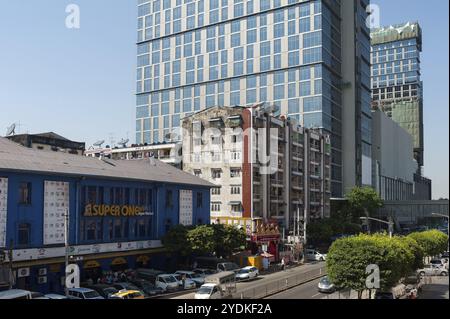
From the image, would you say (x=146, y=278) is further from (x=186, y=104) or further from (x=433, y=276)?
(x=186, y=104)

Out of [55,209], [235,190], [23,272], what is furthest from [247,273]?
[235,190]

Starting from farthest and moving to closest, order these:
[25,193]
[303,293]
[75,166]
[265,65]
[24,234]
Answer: [265,65] → [75,166] → [303,293] → [25,193] → [24,234]

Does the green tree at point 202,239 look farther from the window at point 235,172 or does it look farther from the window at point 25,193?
the window at point 235,172

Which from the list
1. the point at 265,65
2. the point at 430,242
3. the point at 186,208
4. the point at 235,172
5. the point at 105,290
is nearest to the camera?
the point at 105,290

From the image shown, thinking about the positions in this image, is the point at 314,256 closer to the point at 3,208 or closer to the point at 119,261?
the point at 119,261

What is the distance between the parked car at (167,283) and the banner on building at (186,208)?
15181mm

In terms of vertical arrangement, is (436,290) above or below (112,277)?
below

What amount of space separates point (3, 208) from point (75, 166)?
10.8m

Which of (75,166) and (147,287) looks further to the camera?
(75,166)

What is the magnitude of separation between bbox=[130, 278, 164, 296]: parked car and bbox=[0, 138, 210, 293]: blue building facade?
515 cm

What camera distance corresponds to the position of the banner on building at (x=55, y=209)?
164ft

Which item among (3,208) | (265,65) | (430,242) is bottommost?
(430,242)

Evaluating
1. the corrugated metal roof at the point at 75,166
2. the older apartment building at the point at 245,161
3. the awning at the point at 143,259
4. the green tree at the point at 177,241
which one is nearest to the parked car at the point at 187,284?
the green tree at the point at 177,241

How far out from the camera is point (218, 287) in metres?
45.5
